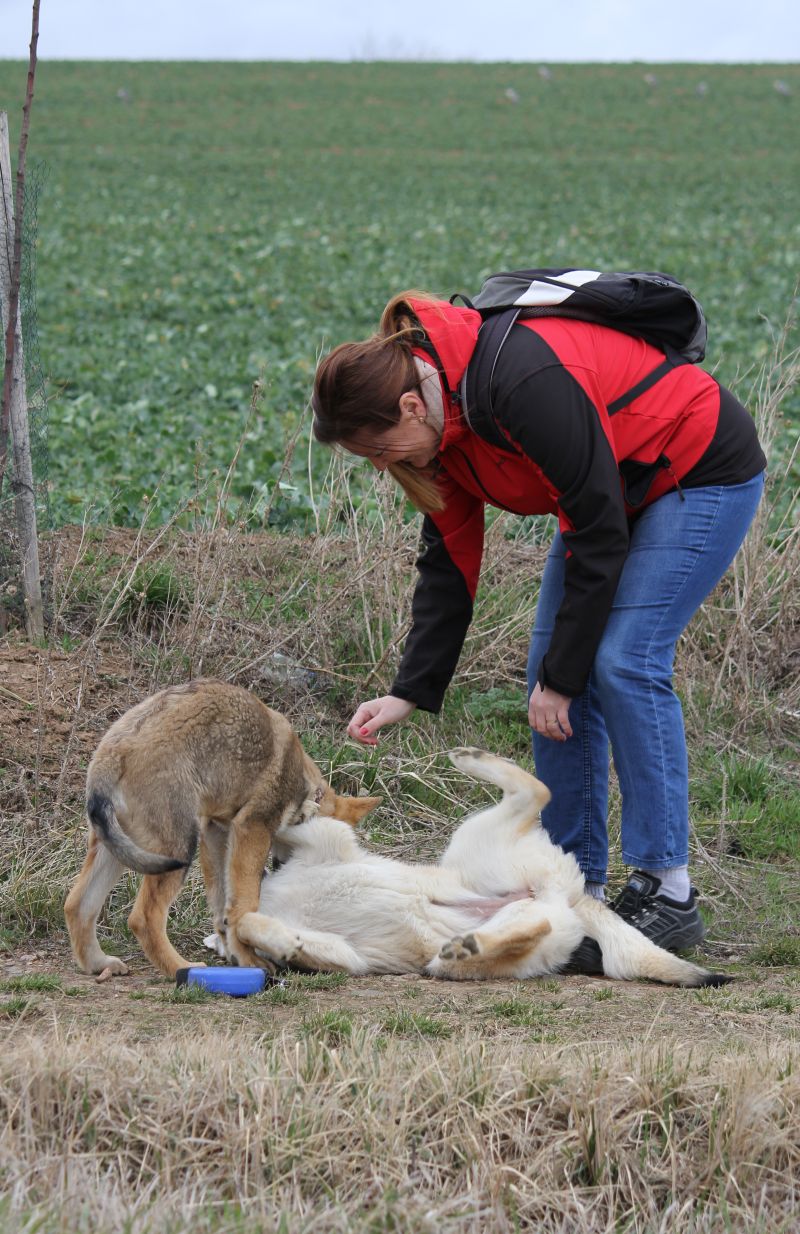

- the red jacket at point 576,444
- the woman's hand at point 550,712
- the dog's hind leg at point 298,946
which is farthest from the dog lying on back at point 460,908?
the red jacket at point 576,444

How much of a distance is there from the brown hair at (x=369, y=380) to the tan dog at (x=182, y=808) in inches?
45.2

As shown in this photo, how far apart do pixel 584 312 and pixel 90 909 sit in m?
2.76

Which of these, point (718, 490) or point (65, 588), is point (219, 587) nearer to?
point (65, 588)

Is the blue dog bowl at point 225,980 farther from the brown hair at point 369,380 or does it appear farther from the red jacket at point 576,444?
the brown hair at point 369,380

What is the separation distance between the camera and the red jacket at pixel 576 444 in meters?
4.22

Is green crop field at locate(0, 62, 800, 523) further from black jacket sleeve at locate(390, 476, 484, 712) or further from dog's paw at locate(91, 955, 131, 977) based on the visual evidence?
dog's paw at locate(91, 955, 131, 977)

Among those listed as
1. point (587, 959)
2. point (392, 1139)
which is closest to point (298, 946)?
point (587, 959)

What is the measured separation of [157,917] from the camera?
15.1 ft

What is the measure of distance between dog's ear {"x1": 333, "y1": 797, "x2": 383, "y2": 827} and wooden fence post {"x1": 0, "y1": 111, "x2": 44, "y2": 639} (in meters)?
2.19

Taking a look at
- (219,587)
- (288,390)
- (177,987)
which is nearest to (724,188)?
(288,390)

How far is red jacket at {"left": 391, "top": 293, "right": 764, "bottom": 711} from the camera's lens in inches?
166

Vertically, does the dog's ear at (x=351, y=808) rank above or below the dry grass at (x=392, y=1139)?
below

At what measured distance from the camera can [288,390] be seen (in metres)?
13.7

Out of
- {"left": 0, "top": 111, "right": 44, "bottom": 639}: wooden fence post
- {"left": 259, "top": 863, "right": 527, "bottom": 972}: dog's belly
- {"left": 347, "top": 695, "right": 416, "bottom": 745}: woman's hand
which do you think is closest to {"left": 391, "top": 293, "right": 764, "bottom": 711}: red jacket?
{"left": 347, "top": 695, "right": 416, "bottom": 745}: woman's hand
